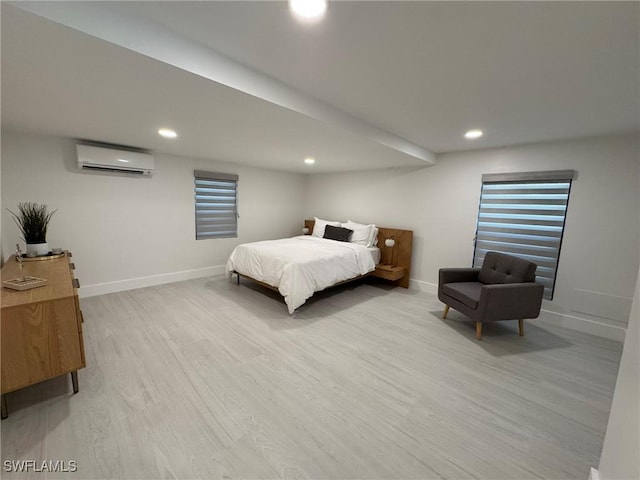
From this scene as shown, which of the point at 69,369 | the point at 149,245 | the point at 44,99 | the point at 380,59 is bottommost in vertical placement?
the point at 69,369

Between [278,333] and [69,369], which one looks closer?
[69,369]

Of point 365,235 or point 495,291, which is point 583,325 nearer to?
point 495,291

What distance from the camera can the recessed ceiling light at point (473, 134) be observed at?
107 inches

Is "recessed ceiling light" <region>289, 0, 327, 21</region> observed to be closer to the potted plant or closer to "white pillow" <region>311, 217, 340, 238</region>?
the potted plant

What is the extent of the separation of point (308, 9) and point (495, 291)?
2.79 m

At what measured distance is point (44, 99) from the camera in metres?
1.90

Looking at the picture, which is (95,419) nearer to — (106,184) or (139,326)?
(139,326)

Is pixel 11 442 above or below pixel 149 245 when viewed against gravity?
below

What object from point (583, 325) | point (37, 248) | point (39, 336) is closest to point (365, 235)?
point (583, 325)

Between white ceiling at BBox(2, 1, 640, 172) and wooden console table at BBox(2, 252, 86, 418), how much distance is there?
135 cm

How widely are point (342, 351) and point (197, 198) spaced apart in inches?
140

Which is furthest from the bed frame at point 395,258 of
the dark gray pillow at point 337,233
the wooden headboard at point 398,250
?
the dark gray pillow at point 337,233

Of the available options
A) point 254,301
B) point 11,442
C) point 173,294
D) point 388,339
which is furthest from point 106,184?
point 388,339

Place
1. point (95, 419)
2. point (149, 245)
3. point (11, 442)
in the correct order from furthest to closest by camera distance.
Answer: point (149, 245) < point (95, 419) < point (11, 442)
